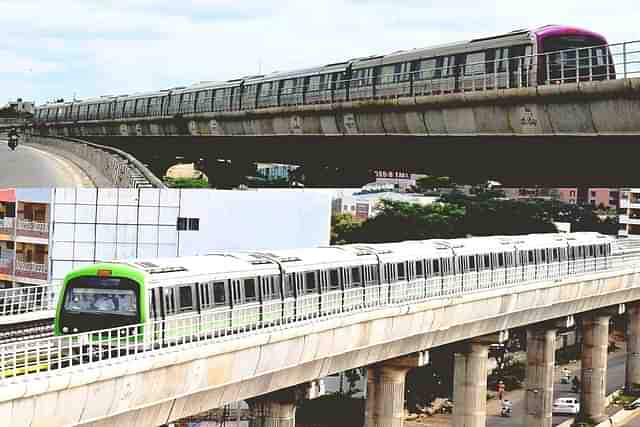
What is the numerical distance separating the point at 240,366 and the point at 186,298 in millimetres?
2076

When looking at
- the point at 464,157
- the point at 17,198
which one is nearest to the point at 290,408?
the point at 464,157

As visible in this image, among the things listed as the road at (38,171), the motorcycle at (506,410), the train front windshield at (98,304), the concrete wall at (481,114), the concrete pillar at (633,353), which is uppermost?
the concrete wall at (481,114)

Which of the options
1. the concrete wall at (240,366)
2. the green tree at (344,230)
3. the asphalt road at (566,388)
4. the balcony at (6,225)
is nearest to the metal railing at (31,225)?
the balcony at (6,225)

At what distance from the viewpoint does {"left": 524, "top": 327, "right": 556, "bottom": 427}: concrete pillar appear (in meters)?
48.6

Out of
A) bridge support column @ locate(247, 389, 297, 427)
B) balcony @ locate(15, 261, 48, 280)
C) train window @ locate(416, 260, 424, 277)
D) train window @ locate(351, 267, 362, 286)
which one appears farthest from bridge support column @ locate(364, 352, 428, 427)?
balcony @ locate(15, 261, 48, 280)

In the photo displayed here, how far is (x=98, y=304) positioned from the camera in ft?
76.3

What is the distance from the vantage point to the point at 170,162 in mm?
82000

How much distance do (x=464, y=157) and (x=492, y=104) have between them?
7.09 meters

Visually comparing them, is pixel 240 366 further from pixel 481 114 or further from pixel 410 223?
pixel 410 223

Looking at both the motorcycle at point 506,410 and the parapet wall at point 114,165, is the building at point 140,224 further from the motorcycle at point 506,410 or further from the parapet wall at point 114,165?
the motorcycle at point 506,410

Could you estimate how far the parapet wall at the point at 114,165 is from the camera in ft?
163

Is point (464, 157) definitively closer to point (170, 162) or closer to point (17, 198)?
point (17, 198)

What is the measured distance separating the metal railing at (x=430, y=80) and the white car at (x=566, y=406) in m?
23.6

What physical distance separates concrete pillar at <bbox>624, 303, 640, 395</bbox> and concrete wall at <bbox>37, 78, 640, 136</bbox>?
2964 cm
